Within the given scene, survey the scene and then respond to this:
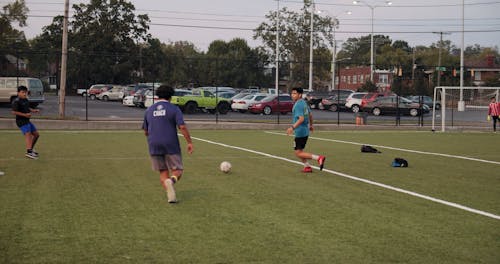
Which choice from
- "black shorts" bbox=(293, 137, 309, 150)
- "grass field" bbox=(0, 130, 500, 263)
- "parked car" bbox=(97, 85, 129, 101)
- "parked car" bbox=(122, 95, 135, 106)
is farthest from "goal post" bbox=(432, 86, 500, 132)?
"parked car" bbox=(97, 85, 129, 101)

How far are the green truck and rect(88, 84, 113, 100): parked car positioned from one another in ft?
77.6

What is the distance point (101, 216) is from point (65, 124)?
2145cm

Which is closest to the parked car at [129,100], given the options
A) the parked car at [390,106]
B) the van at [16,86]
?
the van at [16,86]

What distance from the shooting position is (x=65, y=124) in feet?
92.7

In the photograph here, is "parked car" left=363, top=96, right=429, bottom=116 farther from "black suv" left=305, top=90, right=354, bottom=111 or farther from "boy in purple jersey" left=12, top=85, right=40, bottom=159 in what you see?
"boy in purple jersey" left=12, top=85, right=40, bottom=159

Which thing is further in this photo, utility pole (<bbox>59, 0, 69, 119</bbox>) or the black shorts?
utility pole (<bbox>59, 0, 69, 119</bbox>)

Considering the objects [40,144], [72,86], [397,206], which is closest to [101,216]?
[397,206]

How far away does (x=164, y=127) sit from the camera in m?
8.86

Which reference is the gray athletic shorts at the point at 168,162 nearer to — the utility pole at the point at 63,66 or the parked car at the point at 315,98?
the utility pole at the point at 63,66

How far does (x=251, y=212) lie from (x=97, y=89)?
59.0 meters

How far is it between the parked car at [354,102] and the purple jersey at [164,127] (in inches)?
1590

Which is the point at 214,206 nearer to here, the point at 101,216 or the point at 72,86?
the point at 101,216

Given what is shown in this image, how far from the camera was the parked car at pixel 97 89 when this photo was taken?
62875 millimetres

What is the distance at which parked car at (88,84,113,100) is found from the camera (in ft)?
206
